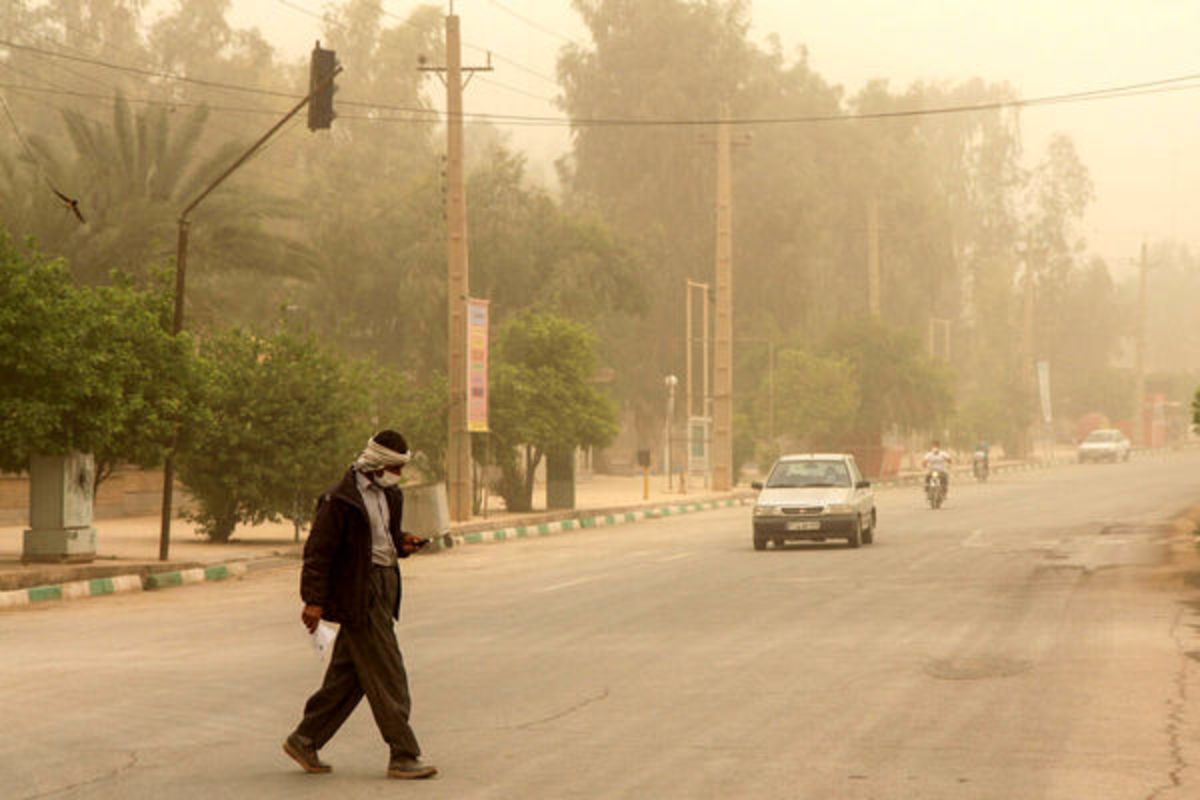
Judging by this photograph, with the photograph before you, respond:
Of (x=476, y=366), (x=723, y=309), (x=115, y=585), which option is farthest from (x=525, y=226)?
(x=115, y=585)

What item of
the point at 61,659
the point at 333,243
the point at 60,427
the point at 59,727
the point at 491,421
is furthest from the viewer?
the point at 333,243

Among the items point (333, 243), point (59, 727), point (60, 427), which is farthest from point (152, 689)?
point (333, 243)

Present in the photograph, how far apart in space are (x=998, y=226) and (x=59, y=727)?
127 metres

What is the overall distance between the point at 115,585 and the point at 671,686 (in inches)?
549

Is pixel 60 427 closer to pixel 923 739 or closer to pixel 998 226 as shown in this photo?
pixel 923 739

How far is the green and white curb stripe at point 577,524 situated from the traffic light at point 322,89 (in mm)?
9728

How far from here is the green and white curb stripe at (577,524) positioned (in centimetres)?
3738

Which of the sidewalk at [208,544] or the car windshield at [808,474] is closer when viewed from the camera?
the sidewalk at [208,544]

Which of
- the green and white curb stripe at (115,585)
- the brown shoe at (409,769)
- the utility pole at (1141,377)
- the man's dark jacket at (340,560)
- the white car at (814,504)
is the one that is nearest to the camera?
the brown shoe at (409,769)

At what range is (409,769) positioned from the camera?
9.98m

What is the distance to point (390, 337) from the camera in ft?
225

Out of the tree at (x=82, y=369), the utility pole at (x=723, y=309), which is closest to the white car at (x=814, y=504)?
the tree at (x=82, y=369)

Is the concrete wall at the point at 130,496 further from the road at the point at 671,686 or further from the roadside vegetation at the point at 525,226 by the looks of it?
the road at the point at 671,686

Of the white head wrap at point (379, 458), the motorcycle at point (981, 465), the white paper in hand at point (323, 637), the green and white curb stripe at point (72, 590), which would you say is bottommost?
the green and white curb stripe at point (72, 590)
